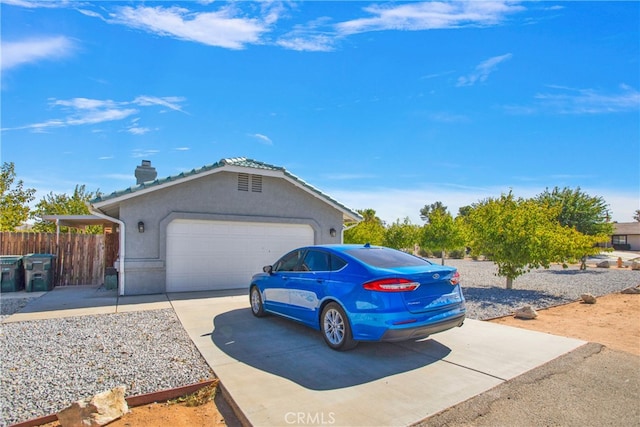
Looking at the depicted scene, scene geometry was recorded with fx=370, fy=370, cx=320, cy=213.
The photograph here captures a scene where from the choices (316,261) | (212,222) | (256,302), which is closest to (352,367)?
(316,261)

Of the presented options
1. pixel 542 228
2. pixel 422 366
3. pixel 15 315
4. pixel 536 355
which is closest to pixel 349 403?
pixel 422 366

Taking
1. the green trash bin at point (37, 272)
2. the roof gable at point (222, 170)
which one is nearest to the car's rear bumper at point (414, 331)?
the roof gable at point (222, 170)

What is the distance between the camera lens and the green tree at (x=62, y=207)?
2366 centimetres

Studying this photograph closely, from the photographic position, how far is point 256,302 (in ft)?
25.6

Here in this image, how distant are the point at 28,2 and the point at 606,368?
11.8 m

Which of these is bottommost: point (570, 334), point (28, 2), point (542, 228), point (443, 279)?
point (570, 334)

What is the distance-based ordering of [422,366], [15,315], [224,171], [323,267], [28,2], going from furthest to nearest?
[224,171], [15,315], [28,2], [323,267], [422,366]

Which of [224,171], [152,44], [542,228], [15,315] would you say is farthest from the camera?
[542,228]

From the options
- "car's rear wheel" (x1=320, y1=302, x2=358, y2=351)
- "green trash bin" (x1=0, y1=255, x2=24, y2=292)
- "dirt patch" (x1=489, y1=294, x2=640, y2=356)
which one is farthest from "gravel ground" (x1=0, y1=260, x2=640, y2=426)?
"green trash bin" (x1=0, y1=255, x2=24, y2=292)

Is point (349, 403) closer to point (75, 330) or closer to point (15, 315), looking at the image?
point (75, 330)

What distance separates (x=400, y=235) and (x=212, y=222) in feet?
55.9

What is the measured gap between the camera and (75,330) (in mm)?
6734

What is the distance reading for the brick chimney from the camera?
13.0 meters

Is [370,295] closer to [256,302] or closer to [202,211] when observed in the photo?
[256,302]
